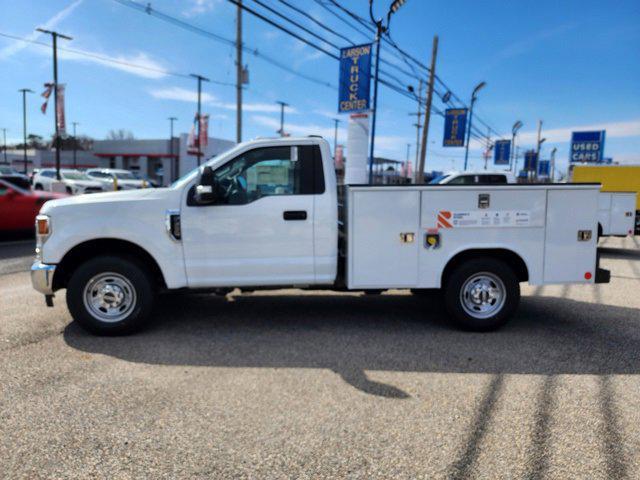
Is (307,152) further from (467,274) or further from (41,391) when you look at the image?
(41,391)

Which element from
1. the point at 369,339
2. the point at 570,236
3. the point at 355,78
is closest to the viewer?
the point at 369,339

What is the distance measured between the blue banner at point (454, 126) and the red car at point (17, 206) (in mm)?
20704

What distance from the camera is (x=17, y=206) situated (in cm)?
1161

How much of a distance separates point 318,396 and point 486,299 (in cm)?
264

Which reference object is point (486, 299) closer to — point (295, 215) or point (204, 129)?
point (295, 215)

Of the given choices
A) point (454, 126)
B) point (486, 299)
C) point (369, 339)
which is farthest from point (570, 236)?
point (454, 126)

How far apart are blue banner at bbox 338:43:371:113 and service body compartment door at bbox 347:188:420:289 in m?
11.5

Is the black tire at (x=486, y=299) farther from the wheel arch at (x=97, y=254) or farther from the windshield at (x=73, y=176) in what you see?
the windshield at (x=73, y=176)

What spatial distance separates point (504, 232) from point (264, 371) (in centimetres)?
306

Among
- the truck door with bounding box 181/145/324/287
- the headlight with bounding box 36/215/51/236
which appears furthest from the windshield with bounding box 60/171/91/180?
the truck door with bounding box 181/145/324/287

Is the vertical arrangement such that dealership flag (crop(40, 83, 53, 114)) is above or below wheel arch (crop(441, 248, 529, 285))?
above

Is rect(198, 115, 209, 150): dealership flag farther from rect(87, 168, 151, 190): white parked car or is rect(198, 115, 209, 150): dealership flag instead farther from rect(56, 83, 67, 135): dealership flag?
rect(56, 83, 67, 135): dealership flag

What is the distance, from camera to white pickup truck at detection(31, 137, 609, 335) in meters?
5.06

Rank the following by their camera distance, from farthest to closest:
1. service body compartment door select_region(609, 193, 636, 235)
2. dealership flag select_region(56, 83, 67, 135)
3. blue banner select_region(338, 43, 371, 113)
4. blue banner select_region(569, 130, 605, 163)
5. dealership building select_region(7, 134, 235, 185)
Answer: dealership building select_region(7, 134, 235, 185) < blue banner select_region(569, 130, 605, 163) < dealership flag select_region(56, 83, 67, 135) < blue banner select_region(338, 43, 371, 113) < service body compartment door select_region(609, 193, 636, 235)
